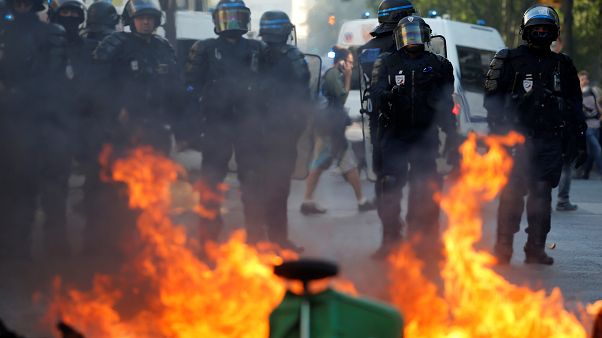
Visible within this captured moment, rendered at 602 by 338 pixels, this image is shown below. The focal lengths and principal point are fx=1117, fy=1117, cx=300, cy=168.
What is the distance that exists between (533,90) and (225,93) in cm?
209

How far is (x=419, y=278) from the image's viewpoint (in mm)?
6668

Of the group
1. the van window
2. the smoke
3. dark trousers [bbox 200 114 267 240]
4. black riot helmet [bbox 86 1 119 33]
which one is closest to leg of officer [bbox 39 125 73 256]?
dark trousers [bbox 200 114 267 240]

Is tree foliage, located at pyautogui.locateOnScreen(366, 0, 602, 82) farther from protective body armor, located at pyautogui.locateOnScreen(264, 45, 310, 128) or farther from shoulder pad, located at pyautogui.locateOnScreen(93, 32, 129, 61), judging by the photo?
shoulder pad, located at pyautogui.locateOnScreen(93, 32, 129, 61)

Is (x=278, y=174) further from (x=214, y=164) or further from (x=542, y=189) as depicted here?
(x=542, y=189)

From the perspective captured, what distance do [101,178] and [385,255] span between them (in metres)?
2.08

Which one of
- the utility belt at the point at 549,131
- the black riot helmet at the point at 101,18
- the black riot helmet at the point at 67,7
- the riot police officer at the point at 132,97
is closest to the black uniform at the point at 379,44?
the utility belt at the point at 549,131

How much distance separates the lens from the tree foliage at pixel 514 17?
31.7m

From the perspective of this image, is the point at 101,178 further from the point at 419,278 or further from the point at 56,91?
the point at 419,278

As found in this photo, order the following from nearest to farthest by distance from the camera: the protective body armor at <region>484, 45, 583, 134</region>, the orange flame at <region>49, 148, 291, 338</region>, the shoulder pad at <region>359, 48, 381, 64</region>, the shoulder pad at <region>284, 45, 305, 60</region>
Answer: the orange flame at <region>49, 148, 291, 338</region>, the protective body armor at <region>484, 45, 583, 134</region>, the shoulder pad at <region>284, 45, 305, 60</region>, the shoulder pad at <region>359, 48, 381, 64</region>

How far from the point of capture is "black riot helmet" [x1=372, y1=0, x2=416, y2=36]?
8.10 meters

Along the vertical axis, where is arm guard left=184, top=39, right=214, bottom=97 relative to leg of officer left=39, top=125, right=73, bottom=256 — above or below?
above

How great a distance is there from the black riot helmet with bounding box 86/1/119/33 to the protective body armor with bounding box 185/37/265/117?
1667mm

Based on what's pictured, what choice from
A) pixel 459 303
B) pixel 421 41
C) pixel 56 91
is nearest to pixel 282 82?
pixel 421 41

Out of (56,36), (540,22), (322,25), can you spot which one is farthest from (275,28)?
(322,25)
